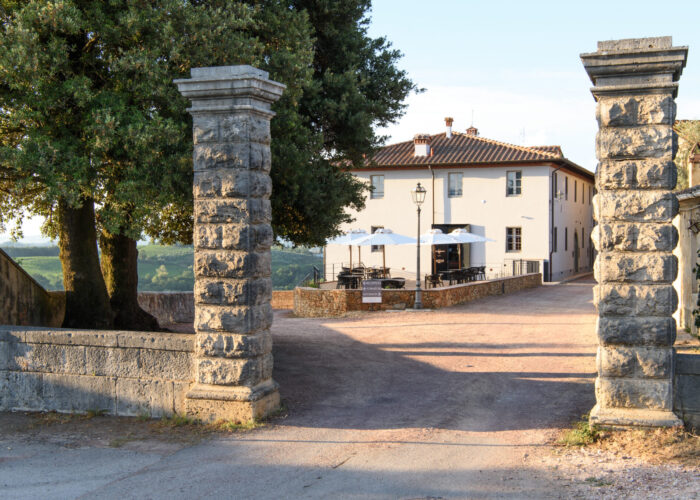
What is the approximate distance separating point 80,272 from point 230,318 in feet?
19.5

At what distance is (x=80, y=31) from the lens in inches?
400

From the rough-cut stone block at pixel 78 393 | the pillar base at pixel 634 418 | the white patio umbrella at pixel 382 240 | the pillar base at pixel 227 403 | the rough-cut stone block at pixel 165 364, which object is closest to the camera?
the pillar base at pixel 634 418

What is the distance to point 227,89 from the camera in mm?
7148

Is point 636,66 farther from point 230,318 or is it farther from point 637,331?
point 230,318

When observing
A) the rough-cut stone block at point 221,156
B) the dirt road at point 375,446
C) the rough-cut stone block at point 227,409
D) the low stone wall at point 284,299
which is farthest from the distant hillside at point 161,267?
the rough-cut stone block at point 221,156

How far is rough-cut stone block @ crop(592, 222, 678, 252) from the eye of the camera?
6.46m

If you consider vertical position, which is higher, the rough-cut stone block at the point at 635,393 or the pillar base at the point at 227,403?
the rough-cut stone block at the point at 635,393

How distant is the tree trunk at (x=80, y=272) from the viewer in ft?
39.6

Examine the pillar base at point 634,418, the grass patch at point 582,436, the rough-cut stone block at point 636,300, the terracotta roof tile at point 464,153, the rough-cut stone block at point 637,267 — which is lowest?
the grass patch at point 582,436

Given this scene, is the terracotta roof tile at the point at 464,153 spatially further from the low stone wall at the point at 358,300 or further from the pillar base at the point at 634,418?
the pillar base at the point at 634,418

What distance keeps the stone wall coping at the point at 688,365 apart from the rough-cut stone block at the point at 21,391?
7038 millimetres

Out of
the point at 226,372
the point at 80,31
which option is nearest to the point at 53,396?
the point at 226,372

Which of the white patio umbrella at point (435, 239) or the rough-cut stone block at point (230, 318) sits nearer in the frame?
the rough-cut stone block at point (230, 318)

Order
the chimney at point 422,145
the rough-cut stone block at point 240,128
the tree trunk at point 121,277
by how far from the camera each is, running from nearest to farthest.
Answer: the rough-cut stone block at point 240,128
the tree trunk at point 121,277
the chimney at point 422,145
